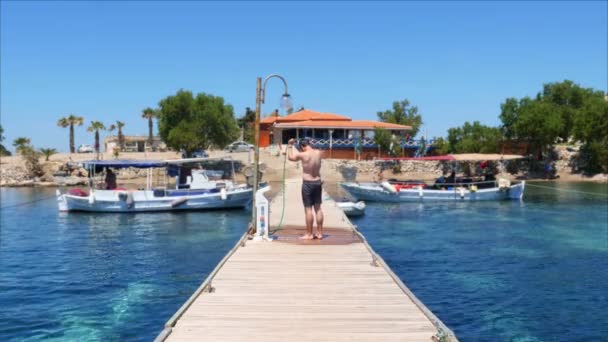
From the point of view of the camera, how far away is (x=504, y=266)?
16.7 metres

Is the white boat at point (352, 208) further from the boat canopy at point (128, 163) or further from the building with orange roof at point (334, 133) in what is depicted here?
the building with orange roof at point (334, 133)

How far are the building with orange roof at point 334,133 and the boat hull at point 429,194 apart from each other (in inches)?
883

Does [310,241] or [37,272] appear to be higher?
[310,241]

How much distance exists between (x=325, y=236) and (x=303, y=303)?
6.57m

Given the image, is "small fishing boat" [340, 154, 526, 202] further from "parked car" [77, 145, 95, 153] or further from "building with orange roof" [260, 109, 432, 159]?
"parked car" [77, 145, 95, 153]

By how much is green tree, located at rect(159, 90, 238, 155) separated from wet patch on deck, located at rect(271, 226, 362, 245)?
44.1m

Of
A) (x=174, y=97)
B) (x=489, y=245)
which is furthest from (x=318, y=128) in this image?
(x=489, y=245)

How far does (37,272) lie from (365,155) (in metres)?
48.1

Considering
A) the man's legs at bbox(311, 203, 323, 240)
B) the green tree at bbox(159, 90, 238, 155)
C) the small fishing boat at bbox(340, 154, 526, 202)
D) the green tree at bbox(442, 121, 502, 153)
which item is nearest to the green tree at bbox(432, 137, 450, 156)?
the green tree at bbox(442, 121, 502, 153)

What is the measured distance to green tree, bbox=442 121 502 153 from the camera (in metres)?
62.9

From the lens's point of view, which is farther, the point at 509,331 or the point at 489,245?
the point at 489,245

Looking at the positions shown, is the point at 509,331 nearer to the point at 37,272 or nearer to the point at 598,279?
the point at 598,279

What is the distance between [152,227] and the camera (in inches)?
1026

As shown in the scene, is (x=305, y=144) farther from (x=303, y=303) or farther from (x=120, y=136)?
(x=120, y=136)
